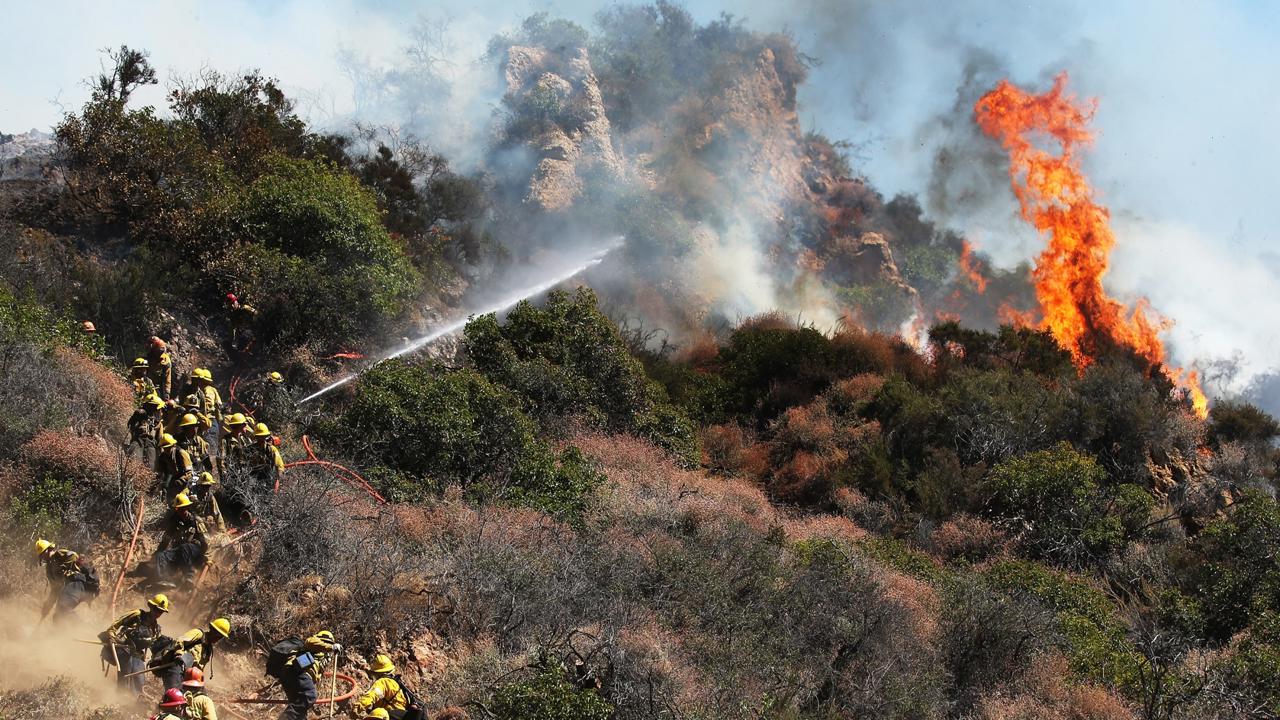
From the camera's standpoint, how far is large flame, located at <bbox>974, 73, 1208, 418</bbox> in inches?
1458

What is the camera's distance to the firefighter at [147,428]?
13.7 metres

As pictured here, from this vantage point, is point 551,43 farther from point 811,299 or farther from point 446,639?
point 446,639

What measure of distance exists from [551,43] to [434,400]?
31882 millimetres

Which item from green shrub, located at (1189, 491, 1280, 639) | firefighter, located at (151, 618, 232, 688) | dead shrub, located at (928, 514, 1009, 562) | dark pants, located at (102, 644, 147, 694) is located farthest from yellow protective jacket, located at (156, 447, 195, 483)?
green shrub, located at (1189, 491, 1280, 639)

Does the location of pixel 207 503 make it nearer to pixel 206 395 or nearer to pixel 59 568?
pixel 59 568

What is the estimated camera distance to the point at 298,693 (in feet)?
32.3

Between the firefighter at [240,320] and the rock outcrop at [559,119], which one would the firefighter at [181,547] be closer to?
the firefighter at [240,320]

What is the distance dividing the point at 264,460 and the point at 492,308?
64.2 ft

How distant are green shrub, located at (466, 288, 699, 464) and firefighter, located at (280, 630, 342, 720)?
40.1 ft

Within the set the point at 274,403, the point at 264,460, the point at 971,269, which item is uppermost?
the point at 971,269

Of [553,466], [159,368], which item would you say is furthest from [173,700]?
[553,466]

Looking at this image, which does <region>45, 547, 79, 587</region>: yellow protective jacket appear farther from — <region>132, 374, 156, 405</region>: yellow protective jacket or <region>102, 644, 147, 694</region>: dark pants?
<region>132, 374, 156, 405</region>: yellow protective jacket

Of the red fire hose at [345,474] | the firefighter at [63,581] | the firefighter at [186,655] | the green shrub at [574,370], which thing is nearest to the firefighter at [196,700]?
the firefighter at [186,655]

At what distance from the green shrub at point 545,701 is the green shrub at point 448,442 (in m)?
6.27
